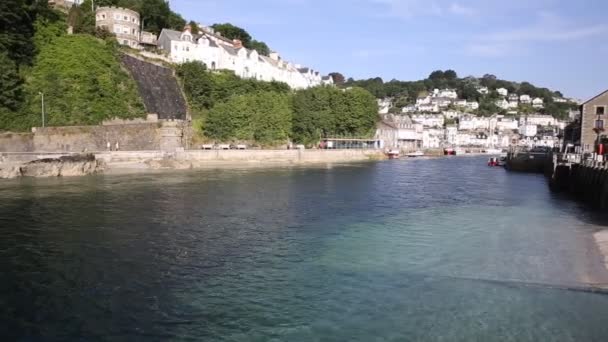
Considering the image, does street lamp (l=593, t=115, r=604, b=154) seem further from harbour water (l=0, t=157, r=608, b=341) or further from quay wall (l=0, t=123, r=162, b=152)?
quay wall (l=0, t=123, r=162, b=152)

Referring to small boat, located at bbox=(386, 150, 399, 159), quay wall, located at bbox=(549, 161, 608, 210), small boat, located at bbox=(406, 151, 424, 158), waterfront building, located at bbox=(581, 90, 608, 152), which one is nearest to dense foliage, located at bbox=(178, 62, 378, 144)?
small boat, located at bbox=(386, 150, 399, 159)

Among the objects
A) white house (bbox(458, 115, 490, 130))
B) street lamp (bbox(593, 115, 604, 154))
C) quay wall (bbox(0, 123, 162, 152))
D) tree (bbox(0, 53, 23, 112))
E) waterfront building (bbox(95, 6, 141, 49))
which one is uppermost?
waterfront building (bbox(95, 6, 141, 49))

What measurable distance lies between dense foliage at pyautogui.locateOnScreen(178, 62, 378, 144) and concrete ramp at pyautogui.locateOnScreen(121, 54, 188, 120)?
2.28 meters

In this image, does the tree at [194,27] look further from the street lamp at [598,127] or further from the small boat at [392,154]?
the street lamp at [598,127]

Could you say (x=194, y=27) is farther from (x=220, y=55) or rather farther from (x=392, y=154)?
(x=392, y=154)

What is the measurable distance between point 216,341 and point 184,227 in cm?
1251

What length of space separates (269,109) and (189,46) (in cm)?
1978

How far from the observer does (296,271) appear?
606 inches

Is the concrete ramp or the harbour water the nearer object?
the harbour water

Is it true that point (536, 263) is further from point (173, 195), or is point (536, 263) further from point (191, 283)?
point (173, 195)

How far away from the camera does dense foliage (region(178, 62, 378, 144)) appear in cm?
7338

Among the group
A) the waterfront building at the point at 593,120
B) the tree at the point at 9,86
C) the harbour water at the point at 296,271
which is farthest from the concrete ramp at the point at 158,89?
the waterfront building at the point at 593,120

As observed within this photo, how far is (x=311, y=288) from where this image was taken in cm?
1376

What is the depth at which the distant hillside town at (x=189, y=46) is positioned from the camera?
258ft
